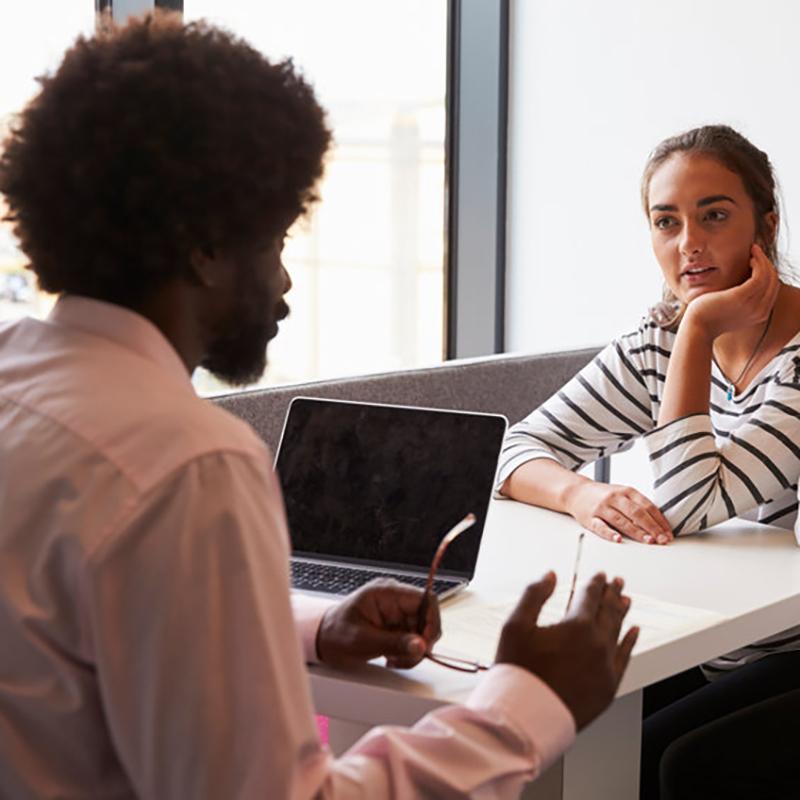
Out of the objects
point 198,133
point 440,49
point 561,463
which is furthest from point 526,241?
point 198,133

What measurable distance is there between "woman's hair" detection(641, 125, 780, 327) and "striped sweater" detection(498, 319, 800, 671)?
0.11 m

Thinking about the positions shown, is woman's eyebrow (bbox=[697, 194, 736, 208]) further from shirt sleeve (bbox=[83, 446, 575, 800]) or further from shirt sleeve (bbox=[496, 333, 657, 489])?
shirt sleeve (bbox=[83, 446, 575, 800])

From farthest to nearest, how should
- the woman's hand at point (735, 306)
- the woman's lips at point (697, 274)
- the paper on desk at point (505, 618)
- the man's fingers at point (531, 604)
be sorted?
the woman's lips at point (697, 274)
the woman's hand at point (735, 306)
the paper on desk at point (505, 618)
the man's fingers at point (531, 604)

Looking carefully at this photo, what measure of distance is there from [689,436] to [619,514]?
134 millimetres

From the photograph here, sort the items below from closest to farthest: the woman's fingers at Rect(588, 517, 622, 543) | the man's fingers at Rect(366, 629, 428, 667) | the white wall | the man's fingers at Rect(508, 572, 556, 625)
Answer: the man's fingers at Rect(508, 572, 556, 625), the man's fingers at Rect(366, 629, 428, 667), the woman's fingers at Rect(588, 517, 622, 543), the white wall

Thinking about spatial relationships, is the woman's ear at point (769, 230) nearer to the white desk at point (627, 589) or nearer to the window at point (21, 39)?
the white desk at point (627, 589)

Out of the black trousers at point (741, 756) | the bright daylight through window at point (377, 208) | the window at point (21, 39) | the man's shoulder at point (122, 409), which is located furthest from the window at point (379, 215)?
the man's shoulder at point (122, 409)

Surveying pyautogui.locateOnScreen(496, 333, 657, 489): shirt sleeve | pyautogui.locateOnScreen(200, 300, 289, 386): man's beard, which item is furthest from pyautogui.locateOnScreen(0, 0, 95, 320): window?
pyautogui.locateOnScreen(200, 300, 289, 386): man's beard

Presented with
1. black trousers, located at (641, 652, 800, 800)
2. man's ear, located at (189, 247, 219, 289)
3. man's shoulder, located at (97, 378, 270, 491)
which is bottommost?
black trousers, located at (641, 652, 800, 800)

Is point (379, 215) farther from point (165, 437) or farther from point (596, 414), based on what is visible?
point (165, 437)

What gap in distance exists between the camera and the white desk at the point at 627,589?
3.99 ft

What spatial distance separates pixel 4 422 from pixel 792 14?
2641 millimetres

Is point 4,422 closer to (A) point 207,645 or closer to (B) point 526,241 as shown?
(A) point 207,645

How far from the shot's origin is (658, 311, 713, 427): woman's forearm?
1.80 meters
